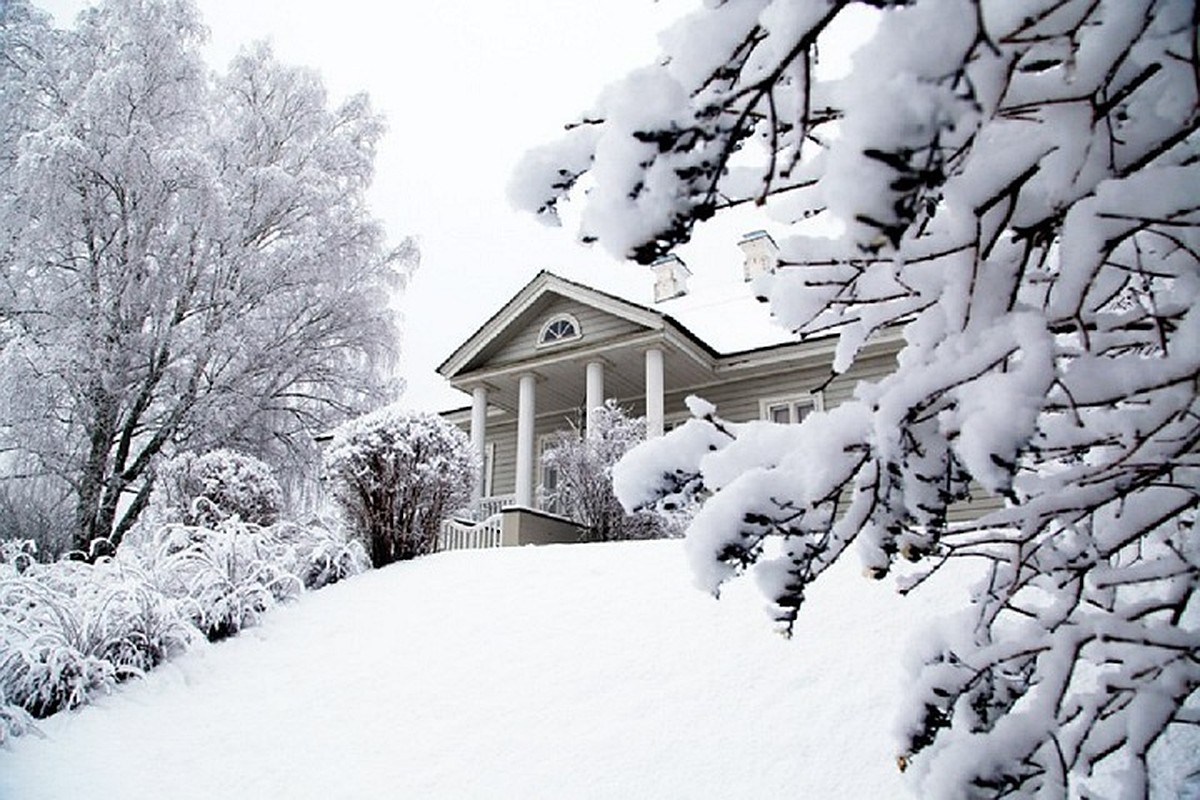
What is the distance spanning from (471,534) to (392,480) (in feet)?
9.01

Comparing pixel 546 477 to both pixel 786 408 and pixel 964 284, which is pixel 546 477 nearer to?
pixel 786 408

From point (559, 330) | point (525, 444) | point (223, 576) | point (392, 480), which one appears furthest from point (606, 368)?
point (223, 576)

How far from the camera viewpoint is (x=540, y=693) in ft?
13.5

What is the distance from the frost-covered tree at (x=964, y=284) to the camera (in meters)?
0.97

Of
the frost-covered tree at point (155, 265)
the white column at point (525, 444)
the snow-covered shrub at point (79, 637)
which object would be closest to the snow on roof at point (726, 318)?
the white column at point (525, 444)

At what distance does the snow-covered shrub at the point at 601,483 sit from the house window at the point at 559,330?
8.34 ft

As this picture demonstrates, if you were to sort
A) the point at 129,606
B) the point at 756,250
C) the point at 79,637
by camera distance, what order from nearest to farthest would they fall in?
the point at 79,637, the point at 129,606, the point at 756,250

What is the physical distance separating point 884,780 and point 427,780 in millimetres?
1910

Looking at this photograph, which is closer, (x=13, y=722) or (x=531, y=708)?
(x=531, y=708)

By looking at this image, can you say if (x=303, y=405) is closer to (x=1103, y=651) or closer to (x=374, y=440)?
(x=374, y=440)

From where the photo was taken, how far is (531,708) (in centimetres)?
399

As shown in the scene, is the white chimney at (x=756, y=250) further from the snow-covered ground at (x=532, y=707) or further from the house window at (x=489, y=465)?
the snow-covered ground at (x=532, y=707)

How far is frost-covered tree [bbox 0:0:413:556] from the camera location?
11016mm

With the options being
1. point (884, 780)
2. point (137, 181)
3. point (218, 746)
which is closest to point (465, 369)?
point (137, 181)
